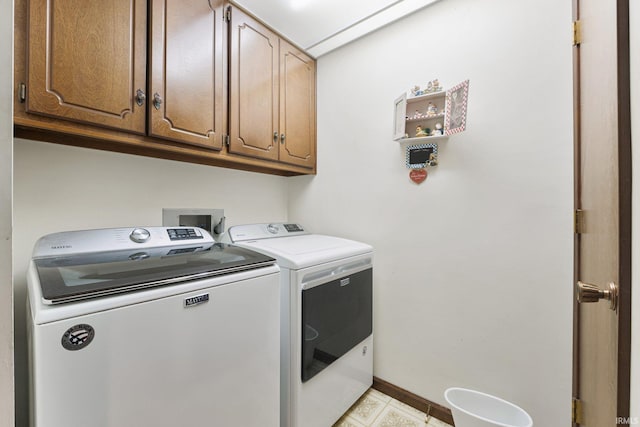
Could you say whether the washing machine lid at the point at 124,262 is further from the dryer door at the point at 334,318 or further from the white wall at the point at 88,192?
the dryer door at the point at 334,318

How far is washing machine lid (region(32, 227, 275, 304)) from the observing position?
2.49 feet

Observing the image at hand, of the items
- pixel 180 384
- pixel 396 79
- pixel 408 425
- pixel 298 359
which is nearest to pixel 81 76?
pixel 180 384

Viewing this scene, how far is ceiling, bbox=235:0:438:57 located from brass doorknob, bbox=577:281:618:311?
5.44 feet

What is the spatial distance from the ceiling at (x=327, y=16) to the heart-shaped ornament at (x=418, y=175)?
970 mm

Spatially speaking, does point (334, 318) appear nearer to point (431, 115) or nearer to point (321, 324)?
point (321, 324)

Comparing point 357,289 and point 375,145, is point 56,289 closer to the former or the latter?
point 357,289

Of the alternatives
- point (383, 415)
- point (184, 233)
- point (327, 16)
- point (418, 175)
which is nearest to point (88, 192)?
point (184, 233)

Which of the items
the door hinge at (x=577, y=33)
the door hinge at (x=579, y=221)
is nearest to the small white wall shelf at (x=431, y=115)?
the door hinge at (x=577, y=33)

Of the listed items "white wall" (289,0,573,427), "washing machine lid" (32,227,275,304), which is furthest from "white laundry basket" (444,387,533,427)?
"washing machine lid" (32,227,275,304)

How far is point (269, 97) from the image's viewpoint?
171cm

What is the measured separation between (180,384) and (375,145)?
1628 millimetres

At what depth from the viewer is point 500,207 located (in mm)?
1371

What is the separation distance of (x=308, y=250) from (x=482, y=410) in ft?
4.04

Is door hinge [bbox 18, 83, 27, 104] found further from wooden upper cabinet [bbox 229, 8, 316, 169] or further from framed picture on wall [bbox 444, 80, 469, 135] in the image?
framed picture on wall [bbox 444, 80, 469, 135]
